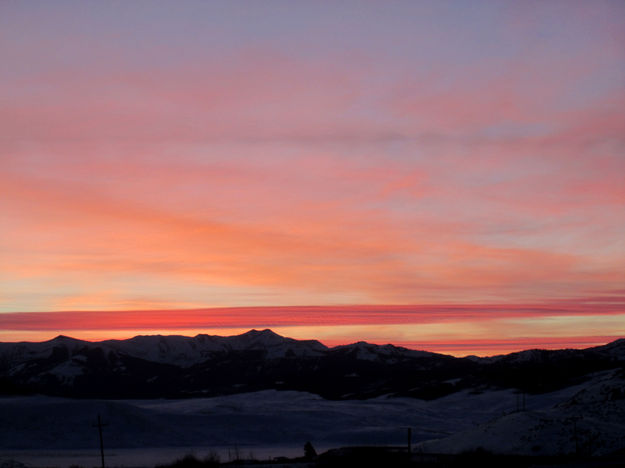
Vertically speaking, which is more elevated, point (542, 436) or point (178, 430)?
point (542, 436)

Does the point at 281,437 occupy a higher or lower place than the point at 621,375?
lower

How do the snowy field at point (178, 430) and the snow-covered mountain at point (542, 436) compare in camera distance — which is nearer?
the snow-covered mountain at point (542, 436)

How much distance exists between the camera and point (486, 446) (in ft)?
160

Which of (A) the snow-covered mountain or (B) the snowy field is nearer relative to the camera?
(A) the snow-covered mountain

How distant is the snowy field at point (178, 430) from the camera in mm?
65625

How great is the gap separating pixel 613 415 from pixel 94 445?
45.6m

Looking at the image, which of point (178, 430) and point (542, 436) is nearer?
point (542, 436)

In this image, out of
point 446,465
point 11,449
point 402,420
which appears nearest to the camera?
point 446,465

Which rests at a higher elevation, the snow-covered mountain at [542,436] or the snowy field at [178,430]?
the snow-covered mountain at [542,436]

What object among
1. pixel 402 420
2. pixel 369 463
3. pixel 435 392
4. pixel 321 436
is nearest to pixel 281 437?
pixel 321 436

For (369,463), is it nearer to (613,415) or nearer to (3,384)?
(613,415)

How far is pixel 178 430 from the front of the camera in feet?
260

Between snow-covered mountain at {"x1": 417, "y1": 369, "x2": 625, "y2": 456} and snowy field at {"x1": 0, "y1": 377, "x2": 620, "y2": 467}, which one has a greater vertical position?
snow-covered mountain at {"x1": 417, "y1": 369, "x2": 625, "y2": 456}

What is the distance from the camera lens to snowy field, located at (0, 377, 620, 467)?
6562 cm
